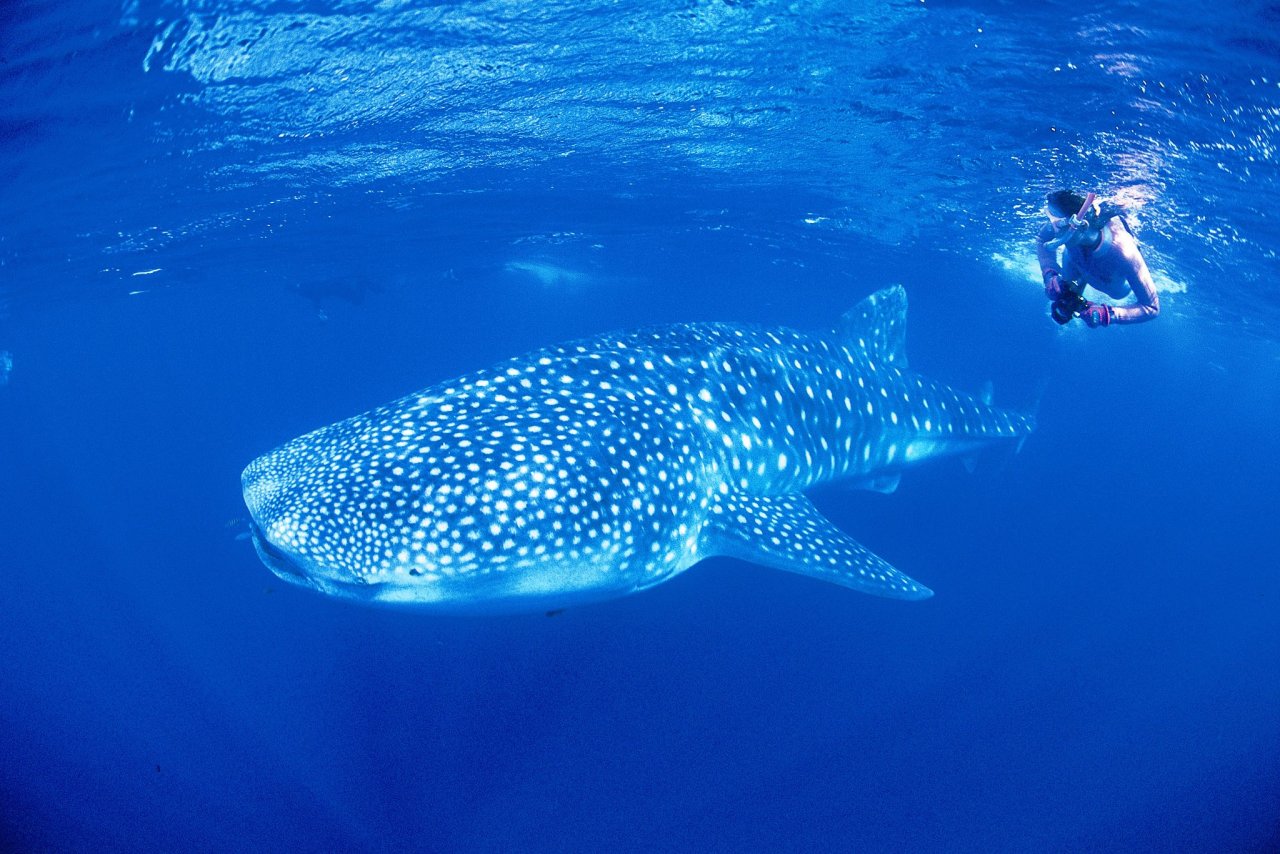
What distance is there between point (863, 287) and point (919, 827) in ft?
117

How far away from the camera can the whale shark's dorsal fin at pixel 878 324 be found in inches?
357

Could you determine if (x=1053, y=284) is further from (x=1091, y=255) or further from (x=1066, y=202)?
(x=1066, y=202)

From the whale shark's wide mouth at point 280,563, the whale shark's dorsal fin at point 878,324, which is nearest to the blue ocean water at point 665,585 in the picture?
the whale shark's wide mouth at point 280,563

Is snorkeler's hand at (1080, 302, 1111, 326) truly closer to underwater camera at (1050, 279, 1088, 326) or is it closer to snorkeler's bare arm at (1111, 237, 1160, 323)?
underwater camera at (1050, 279, 1088, 326)

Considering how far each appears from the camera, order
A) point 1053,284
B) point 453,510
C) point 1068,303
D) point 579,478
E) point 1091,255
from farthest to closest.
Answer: point 1091,255 → point 1053,284 → point 1068,303 → point 579,478 → point 453,510

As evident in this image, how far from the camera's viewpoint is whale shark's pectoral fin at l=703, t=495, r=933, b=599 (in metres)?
5.67

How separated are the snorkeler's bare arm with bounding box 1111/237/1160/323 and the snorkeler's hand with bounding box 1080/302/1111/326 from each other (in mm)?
249

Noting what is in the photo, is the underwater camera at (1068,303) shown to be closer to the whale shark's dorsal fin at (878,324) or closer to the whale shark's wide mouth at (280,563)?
the whale shark's dorsal fin at (878,324)

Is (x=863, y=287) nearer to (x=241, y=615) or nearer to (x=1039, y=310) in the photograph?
(x=1039, y=310)

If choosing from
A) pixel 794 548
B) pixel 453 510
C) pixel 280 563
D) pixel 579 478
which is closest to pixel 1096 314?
pixel 794 548

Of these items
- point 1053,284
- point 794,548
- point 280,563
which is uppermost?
point 1053,284

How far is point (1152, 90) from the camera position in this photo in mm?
9383

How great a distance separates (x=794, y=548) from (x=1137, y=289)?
4.45m

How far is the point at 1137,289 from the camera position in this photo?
260 inches
